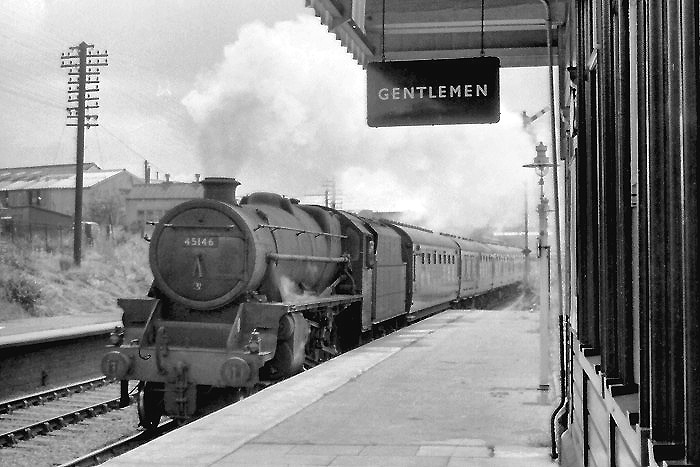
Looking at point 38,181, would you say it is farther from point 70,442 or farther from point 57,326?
point 70,442

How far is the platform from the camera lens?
236 inches

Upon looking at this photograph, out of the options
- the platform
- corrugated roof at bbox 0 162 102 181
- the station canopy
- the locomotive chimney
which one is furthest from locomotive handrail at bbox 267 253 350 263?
corrugated roof at bbox 0 162 102 181

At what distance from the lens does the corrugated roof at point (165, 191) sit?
61125mm

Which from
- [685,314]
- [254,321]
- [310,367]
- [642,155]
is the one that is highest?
[642,155]

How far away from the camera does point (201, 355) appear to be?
30.2 feet

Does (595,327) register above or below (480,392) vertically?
above

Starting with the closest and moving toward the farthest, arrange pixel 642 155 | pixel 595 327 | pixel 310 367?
pixel 642 155 < pixel 595 327 < pixel 310 367

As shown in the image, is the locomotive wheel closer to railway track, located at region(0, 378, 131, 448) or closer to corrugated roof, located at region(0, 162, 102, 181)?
railway track, located at region(0, 378, 131, 448)

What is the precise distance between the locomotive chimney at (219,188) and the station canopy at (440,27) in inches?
99.4

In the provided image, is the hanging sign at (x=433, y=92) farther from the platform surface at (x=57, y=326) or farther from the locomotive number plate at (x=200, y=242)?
the platform surface at (x=57, y=326)

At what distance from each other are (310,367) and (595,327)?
7.73 metres

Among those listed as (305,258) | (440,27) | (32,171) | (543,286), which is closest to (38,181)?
(32,171)

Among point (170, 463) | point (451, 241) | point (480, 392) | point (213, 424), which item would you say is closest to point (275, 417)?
point (213, 424)

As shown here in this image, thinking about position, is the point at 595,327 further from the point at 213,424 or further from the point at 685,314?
the point at 213,424
